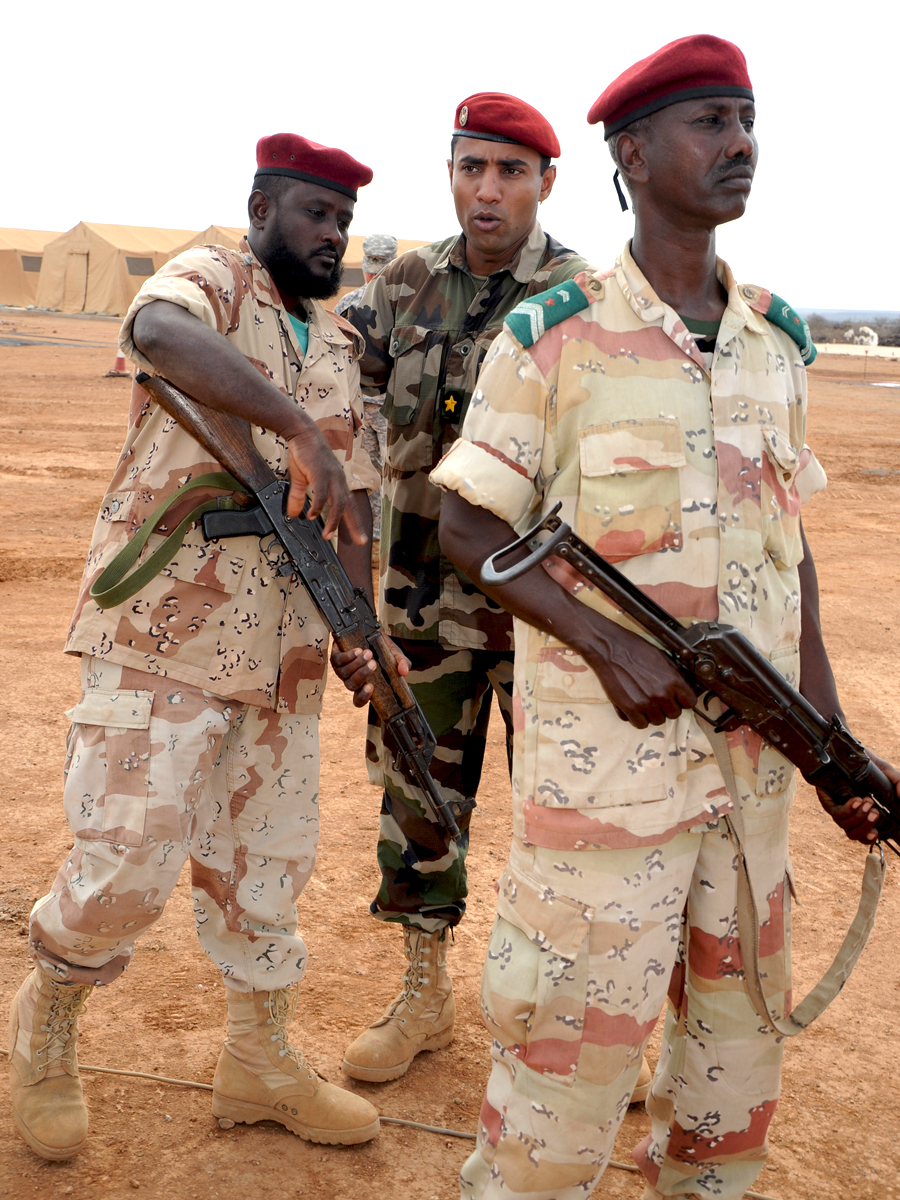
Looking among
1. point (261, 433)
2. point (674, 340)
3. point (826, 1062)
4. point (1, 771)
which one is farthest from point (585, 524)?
point (1, 771)

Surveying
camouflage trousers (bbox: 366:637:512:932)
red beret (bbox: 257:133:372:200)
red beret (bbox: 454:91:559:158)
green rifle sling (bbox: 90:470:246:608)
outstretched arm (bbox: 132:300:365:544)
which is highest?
red beret (bbox: 454:91:559:158)

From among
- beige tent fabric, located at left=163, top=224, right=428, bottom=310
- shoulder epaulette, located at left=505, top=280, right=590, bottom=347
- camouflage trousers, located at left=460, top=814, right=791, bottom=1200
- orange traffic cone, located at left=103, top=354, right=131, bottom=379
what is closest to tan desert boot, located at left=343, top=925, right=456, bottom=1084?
camouflage trousers, located at left=460, top=814, right=791, bottom=1200

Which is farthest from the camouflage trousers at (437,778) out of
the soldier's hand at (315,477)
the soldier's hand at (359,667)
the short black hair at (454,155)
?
the short black hair at (454,155)

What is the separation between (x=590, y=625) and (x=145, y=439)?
120 centimetres

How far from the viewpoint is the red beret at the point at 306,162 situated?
263 centimetres

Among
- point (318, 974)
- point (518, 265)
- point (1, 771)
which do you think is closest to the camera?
point (518, 265)

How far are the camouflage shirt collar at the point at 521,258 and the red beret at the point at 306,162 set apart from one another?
1.48ft

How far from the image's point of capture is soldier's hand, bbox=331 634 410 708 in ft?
8.89

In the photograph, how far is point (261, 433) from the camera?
2605 mm

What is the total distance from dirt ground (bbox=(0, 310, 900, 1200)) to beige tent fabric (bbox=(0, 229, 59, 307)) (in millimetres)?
40107

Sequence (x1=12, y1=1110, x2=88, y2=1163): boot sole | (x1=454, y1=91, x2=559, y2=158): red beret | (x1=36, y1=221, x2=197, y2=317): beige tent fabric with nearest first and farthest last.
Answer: (x1=12, y1=1110, x2=88, y2=1163): boot sole, (x1=454, y1=91, x2=559, y2=158): red beret, (x1=36, y1=221, x2=197, y2=317): beige tent fabric

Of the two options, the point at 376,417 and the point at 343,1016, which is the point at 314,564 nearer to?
the point at 343,1016

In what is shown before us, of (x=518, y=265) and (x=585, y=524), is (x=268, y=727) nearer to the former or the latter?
(x=585, y=524)

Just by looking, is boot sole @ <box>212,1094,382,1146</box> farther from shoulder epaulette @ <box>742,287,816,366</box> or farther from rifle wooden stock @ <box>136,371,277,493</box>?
shoulder epaulette @ <box>742,287,816,366</box>
